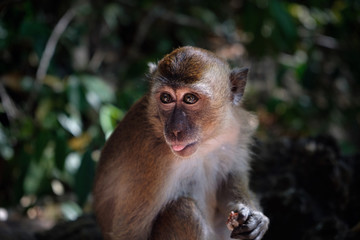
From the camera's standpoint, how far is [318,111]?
22.3 ft

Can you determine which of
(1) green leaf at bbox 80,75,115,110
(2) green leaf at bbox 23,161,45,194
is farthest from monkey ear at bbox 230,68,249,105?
(2) green leaf at bbox 23,161,45,194

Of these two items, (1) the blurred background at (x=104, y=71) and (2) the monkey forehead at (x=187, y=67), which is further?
(1) the blurred background at (x=104, y=71)

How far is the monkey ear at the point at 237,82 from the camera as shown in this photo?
3.41 metres

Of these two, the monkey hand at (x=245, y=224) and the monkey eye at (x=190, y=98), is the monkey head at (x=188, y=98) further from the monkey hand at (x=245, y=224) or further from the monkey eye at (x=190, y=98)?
the monkey hand at (x=245, y=224)

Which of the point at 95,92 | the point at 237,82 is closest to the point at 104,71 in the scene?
the point at 95,92

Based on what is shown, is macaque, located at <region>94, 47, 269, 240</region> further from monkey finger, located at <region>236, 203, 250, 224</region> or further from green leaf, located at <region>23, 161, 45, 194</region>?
green leaf, located at <region>23, 161, 45, 194</region>

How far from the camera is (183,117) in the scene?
2.96m

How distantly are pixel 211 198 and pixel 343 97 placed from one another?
18.9 ft

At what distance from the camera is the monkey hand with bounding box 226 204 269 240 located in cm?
295

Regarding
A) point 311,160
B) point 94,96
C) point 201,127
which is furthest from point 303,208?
point 94,96

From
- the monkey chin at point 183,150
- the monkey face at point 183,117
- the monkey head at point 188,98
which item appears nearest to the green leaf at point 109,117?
the monkey head at point 188,98

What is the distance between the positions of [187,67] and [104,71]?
5.27 m

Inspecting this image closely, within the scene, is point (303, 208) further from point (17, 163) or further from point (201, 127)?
point (17, 163)

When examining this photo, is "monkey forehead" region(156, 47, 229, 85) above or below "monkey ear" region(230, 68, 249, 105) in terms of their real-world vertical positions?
above
